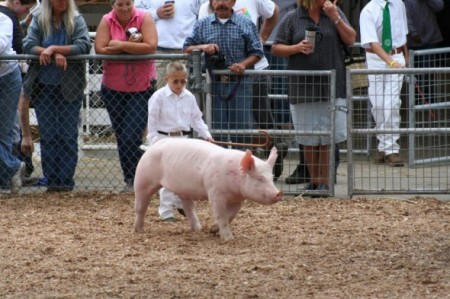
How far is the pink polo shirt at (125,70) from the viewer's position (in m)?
11.5

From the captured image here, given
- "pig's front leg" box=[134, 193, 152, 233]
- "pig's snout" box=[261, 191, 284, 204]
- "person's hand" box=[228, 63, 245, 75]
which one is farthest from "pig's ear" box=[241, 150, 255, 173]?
"person's hand" box=[228, 63, 245, 75]

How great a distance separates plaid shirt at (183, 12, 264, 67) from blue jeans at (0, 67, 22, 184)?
5.68 feet

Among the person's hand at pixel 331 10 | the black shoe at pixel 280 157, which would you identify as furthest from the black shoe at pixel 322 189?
the person's hand at pixel 331 10

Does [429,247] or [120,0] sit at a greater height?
[120,0]

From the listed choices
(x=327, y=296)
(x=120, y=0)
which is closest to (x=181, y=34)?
(x=120, y=0)

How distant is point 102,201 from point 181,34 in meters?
2.23

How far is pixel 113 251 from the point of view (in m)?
8.92

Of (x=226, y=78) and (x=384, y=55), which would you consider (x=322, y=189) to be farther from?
(x=384, y=55)

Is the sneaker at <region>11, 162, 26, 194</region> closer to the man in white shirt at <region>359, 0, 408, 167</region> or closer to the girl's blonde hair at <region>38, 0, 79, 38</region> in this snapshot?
the girl's blonde hair at <region>38, 0, 79, 38</region>

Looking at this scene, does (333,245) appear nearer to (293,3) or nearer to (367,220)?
(367,220)

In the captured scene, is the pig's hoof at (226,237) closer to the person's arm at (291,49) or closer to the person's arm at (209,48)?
the person's arm at (209,48)

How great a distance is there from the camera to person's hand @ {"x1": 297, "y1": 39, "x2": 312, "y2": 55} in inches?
454

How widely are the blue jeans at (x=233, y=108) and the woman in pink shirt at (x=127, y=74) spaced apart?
0.62 meters

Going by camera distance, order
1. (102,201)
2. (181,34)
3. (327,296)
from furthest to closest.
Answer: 1. (181,34)
2. (102,201)
3. (327,296)
